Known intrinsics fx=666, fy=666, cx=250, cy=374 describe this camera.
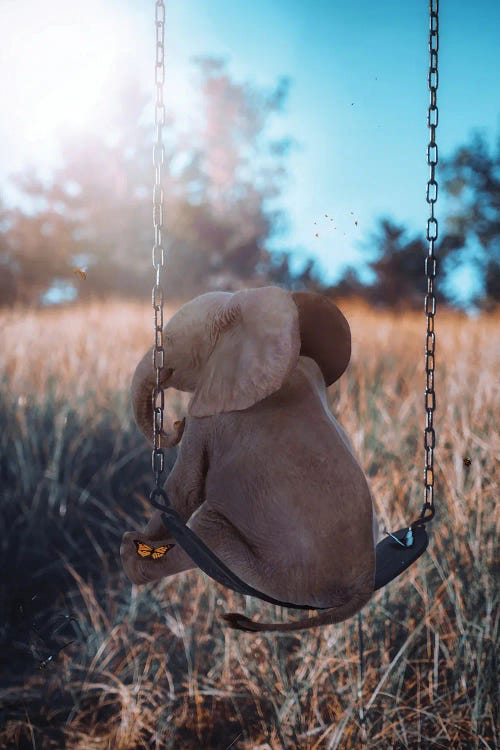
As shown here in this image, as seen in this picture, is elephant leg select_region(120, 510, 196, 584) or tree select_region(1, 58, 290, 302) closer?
elephant leg select_region(120, 510, 196, 584)

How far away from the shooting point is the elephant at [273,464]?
942 millimetres

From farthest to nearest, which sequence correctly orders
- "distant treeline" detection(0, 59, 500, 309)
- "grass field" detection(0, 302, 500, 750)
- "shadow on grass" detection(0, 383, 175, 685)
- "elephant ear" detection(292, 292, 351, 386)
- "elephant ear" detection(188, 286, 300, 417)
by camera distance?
"distant treeline" detection(0, 59, 500, 309), "shadow on grass" detection(0, 383, 175, 685), "grass field" detection(0, 302, 500, 750), "elephant ear" detection(292, 292, 351, 386), "elephant ear" detection(188, 286, 300, 417)

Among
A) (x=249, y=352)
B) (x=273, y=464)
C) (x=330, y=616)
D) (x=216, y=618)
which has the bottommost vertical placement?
(x=216, y=618)

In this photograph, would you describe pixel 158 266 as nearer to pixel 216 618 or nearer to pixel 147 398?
pixel 147 398

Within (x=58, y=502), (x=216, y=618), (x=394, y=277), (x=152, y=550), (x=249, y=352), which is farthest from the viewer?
(x=394, y=277)

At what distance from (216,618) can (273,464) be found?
156cm

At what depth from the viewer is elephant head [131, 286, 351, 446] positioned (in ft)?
3.04

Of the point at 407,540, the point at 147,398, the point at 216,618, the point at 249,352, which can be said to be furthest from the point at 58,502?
the point at 249,352

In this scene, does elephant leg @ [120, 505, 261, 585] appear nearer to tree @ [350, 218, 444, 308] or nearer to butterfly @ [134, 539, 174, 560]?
butterfly @ [134, 539, 174, 560]

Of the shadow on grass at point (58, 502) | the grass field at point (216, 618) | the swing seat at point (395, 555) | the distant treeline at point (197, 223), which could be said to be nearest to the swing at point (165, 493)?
the swing seat at point (395, 555)

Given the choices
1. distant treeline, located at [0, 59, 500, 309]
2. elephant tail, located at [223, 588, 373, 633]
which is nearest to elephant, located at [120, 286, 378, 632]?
elephant tail, located at [223, 588, 373, 633]

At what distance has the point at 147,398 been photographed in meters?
1.12

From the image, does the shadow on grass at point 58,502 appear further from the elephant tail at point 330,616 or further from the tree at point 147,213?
the tree at point 147,213

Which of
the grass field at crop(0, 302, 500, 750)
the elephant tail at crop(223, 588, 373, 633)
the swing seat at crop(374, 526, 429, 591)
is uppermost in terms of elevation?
the swing seat at crop(374, 526, 429, 591)
